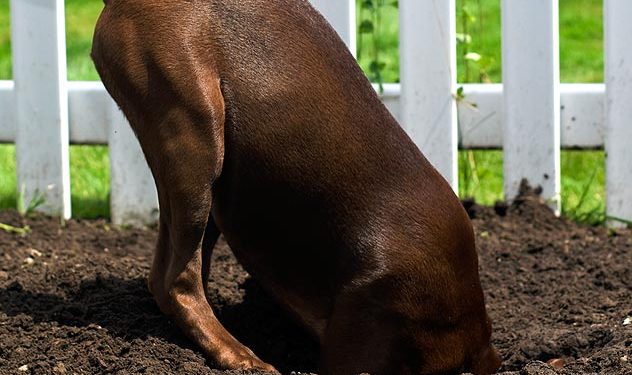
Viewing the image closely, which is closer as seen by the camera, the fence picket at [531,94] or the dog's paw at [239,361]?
the dog's paw at [239,361]

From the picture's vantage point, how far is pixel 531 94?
16.1ft

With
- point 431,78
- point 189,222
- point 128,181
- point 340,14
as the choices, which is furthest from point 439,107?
point 189,222

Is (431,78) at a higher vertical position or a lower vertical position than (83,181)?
higher

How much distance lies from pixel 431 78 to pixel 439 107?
12 cm

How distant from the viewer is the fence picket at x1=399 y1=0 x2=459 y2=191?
16.0 feet

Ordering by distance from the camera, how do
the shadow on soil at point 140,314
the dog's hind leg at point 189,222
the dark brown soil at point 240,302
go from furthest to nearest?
the shadow on soil at point 140,314 < the dark brown soil at point 240,302 < the dog's hind leg at point 189,222

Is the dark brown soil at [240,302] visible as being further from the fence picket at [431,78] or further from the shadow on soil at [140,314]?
the fence picket at [431,78]

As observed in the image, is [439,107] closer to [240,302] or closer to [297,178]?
[240,302]

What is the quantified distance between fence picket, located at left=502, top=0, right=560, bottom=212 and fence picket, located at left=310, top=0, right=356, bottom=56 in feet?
1.95

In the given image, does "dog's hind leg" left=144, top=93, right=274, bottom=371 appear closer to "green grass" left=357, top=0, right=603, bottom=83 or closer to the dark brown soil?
the dark brown soil

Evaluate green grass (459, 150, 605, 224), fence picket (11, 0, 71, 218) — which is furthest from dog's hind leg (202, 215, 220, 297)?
green grass (459, 150, 605, 224)

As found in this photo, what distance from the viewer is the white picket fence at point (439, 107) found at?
4.86 m

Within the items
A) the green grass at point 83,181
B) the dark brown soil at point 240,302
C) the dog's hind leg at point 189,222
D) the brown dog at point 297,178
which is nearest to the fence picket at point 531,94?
the dark brown soil at point 240,302

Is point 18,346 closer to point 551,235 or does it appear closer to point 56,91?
point 56,91
